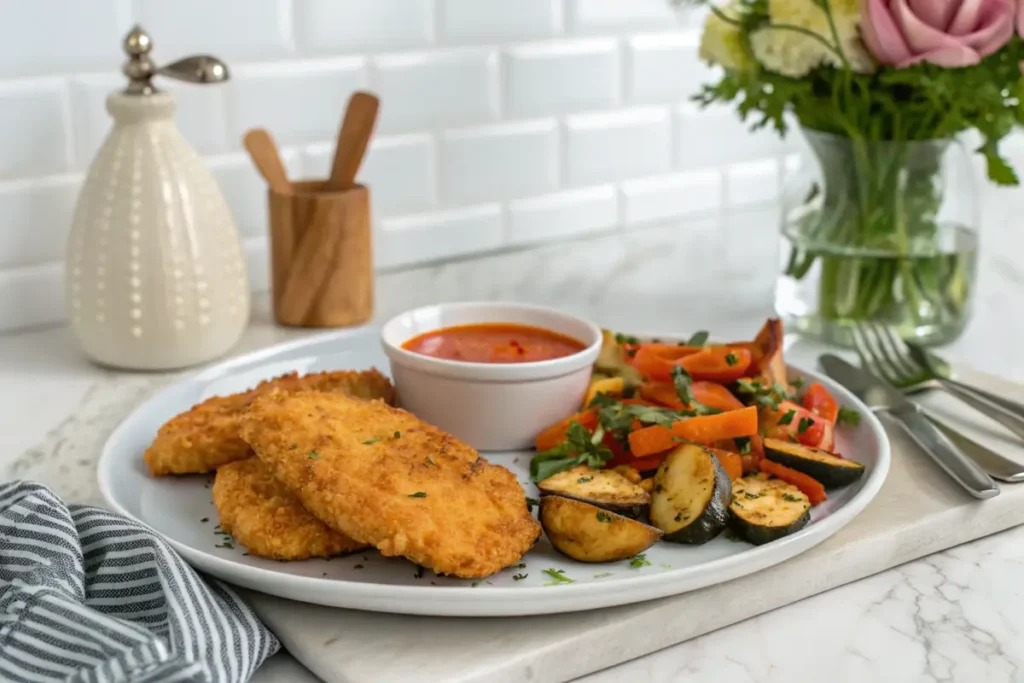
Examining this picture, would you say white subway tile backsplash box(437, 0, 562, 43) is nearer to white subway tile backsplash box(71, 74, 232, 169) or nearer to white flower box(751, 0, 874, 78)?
white subway tile backsplash box(71, 74, 232, 169)

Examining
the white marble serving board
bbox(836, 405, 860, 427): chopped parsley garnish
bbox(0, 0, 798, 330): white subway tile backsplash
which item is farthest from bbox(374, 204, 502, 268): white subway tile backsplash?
the white marble serving board

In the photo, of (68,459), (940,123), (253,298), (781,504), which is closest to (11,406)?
(68,459)

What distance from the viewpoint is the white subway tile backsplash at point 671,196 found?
2721mm

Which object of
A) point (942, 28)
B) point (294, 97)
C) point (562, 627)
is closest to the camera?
point (562, 627)

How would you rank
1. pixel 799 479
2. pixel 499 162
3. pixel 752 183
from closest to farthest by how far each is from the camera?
pixel 799 479 < pixel 499 162 < pixel 752 183

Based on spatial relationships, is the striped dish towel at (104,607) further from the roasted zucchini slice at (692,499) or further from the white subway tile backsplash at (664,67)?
the white subway tile backsplash at (664,67)

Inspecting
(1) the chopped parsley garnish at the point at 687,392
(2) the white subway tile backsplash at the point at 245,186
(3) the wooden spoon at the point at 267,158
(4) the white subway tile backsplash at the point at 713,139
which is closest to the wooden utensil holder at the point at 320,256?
(3) the wooden spoon at the point at 267,158

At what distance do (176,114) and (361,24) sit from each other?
372mm

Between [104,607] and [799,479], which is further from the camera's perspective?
[799,479]

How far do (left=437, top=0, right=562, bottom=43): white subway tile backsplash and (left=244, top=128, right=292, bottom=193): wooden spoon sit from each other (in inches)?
19.9

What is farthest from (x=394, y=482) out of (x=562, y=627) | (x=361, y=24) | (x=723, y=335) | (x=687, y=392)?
(x=361, y=24)

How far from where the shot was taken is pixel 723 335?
2.04 metres

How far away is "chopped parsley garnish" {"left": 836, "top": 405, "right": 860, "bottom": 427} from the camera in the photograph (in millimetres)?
1580

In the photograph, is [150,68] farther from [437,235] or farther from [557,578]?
[557,578]
